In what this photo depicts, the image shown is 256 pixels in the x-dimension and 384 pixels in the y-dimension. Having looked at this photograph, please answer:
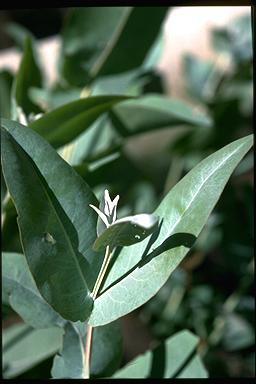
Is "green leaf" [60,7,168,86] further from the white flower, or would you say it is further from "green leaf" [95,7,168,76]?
the white flower

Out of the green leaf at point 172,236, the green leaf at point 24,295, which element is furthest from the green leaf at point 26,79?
the green leaf at point 172,236

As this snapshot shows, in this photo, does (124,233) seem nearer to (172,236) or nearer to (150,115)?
(172,236)

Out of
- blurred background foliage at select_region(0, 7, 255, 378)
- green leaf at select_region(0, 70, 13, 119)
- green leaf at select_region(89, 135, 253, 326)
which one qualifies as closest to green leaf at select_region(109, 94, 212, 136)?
blurred background foliage at select_region(0, 7, 255, 378)

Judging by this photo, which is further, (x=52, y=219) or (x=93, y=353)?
(x=93, y=353)

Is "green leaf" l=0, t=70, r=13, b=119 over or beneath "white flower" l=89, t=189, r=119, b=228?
beneath

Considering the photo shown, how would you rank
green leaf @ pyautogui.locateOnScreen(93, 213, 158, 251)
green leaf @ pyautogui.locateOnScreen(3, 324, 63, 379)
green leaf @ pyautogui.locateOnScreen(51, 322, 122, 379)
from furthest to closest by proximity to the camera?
green leaf @ pyautogui.locateOnScreen(3, 324, 63, 379) → green leaf @ pyautogui.locateOnScreen(51, 322, 122, 379) → green leaf @ pyautogui.locateOnScreen(93, 213, 158, 251)

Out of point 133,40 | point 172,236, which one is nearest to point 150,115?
point 133,40

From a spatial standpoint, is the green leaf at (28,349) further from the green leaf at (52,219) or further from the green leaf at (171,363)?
the green leaf at (52,219)
